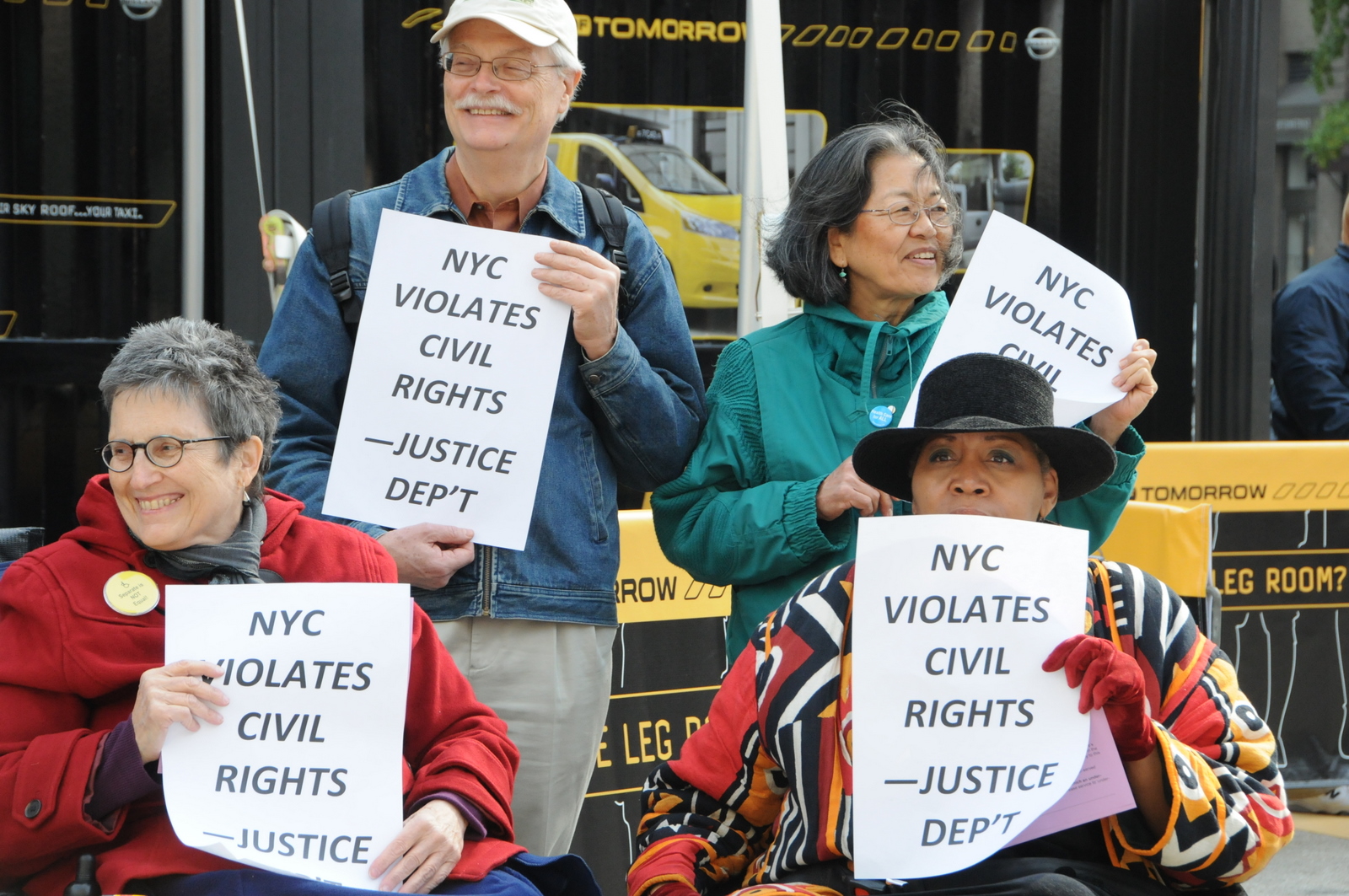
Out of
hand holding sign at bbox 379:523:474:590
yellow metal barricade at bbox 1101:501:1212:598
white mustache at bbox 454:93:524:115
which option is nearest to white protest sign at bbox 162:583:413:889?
hand holding sign at bbox 379:523:474:590

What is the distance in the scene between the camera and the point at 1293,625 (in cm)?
544

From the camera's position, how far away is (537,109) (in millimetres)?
2844

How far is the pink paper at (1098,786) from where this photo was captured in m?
2.19

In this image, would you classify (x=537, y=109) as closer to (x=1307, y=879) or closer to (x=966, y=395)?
(x=966, y=395)

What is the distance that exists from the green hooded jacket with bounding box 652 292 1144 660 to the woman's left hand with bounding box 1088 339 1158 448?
0.22 feet

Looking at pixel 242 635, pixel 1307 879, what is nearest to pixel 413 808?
pixel 242 635

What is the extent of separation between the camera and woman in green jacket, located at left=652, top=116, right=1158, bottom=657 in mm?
2916

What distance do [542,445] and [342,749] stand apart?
0.72 meters

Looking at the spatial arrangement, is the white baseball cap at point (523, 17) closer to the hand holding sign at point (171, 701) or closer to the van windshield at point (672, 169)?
the hand holding sign at point (171, 701)

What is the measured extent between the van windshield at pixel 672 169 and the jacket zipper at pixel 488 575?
3214 millimetres

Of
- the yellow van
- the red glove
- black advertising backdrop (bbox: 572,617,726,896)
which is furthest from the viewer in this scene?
the yellow van

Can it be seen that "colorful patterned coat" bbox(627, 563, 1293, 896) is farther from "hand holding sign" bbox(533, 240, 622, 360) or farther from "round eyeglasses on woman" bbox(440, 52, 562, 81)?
"round eyeglasses on woman" bbox(440, 52, 562, 81)

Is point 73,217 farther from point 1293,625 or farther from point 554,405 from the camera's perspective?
point 1293,625

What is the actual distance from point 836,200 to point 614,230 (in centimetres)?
45
